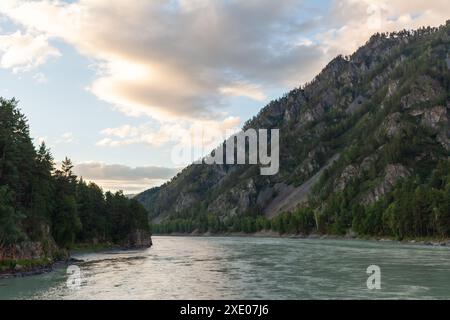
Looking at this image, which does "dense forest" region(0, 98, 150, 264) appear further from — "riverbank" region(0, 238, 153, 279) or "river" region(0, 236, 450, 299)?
"river" region(0, 236, 450, 299)

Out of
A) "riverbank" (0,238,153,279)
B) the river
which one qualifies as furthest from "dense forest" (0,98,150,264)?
the river

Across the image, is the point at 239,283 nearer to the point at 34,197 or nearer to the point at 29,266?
the point at 29,266

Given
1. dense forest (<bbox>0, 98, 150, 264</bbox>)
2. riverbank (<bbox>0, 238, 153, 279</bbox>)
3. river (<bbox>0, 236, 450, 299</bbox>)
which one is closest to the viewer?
river (<bbox>0, 236, 450, 299</bbox>)

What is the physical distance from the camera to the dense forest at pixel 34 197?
7812 centimetres

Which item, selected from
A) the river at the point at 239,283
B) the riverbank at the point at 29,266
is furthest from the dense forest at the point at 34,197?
the river at the point at 239,283

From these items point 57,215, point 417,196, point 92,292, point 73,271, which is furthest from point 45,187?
point 417,196

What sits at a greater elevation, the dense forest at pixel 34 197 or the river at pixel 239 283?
the dense forest at pixel 34 197

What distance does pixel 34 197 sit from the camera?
95938 mm

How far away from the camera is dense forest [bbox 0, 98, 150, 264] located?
256 feet

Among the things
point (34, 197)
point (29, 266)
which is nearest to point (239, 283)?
point (29, 266)

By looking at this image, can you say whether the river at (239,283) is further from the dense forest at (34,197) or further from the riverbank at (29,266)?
the dense forest at (34,197)
